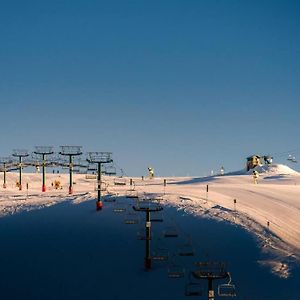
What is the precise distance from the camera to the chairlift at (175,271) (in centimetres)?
5170

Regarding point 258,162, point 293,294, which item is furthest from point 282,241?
point 258,162

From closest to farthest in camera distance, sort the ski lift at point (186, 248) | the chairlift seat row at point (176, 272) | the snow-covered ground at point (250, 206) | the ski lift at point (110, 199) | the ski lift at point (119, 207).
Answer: the chairlift seat row at point (176, 272) → the ski lift at point (186, 248) → the snow-covered ground at point (250, 206) → the ski lift at point (119, 207) → the ski lift at point (110, 199)

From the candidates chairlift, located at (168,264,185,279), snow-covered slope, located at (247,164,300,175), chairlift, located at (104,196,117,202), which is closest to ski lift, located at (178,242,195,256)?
chairlift, located at (168,264,185,279)

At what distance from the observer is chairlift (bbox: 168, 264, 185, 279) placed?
5170 centimetres

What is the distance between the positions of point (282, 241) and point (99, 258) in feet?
60.0

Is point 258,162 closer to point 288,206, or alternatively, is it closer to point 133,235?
point 288,206

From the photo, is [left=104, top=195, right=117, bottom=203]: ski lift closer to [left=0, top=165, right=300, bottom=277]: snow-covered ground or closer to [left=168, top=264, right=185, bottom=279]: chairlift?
[left=0, top=165, right=300, bottom=277]: snow-covered ground

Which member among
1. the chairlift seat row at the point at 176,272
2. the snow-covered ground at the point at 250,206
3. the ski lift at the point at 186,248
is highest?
the snow-covered ground at the point at 250,206

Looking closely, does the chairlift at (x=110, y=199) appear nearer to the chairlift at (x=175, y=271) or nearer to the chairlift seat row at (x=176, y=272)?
the chairlift at (x=175, y=271)

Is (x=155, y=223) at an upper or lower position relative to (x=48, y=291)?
upper

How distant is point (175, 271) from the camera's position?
2142 inches

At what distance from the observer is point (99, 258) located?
5891cm

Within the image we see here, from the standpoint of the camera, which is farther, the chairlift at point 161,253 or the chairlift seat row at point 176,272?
the chairlift at point 161,253

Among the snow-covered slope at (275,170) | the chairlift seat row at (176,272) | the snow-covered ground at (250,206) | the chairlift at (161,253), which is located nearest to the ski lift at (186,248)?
the chairlift at (161,253)
